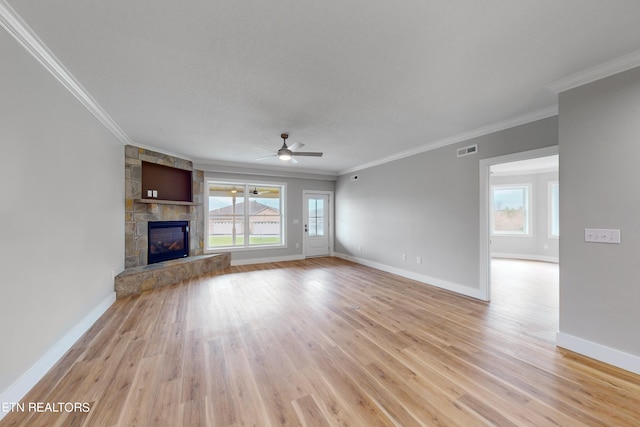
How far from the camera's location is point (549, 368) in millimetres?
2072

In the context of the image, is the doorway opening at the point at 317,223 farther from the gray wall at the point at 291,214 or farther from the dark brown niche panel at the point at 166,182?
the dark brown niche panel at the point at 166,182

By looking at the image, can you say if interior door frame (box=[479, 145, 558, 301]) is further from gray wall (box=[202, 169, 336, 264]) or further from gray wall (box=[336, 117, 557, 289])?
gray wall (box=[202, 169, 336, 264])

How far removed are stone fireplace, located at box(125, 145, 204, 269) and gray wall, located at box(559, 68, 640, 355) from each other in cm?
606

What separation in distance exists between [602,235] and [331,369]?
8.98 feet

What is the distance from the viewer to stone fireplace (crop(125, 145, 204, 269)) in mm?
4242

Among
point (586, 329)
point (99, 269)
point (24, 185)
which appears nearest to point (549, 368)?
point (586, 329)

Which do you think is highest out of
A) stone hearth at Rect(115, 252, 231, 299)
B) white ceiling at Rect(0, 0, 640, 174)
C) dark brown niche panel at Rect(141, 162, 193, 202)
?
white ceiling at Rect(0, 0, 640, 174)

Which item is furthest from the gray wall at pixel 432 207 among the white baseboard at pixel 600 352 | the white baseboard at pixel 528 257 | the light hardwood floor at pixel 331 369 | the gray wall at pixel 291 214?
the white baseboard at pixel 528 257

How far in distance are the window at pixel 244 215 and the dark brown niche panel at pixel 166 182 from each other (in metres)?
0.61

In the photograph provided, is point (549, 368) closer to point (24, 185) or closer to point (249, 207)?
point (24, 185)

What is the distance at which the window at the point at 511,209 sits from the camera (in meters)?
7.21

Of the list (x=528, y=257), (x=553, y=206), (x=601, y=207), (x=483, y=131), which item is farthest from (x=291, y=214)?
(x=553, y=206)

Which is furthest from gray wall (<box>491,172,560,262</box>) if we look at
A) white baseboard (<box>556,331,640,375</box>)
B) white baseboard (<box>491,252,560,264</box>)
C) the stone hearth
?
the stone hearth

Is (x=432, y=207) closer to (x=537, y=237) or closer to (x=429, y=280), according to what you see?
(x=429, y=280)
